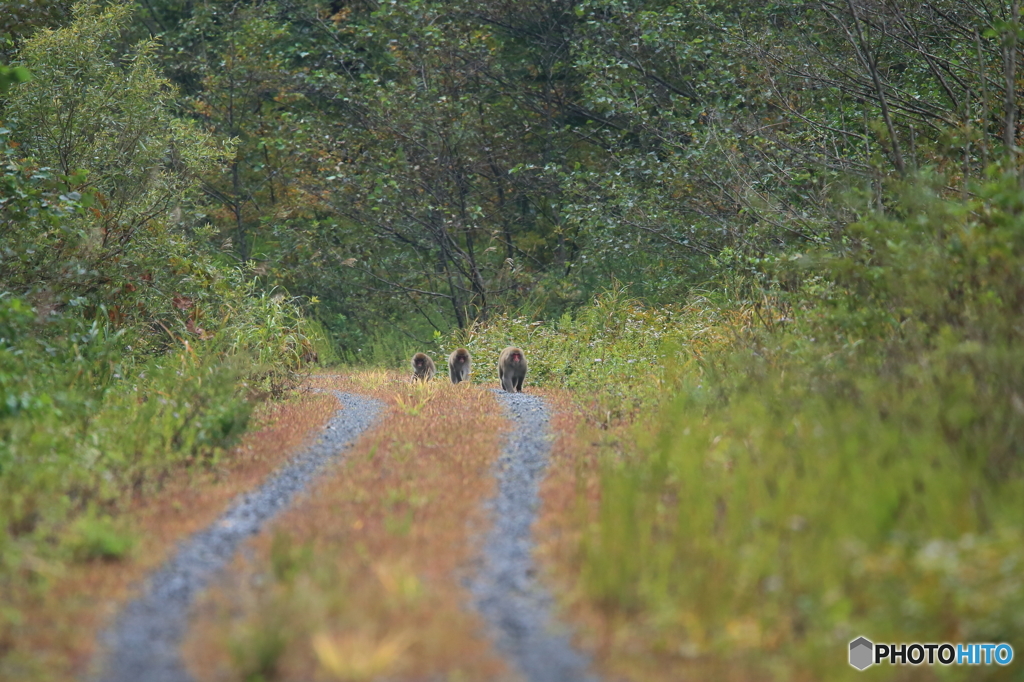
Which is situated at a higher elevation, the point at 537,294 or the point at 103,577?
the point at 103,577

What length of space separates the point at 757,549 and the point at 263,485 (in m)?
4.13

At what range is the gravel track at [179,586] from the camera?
4.16 m

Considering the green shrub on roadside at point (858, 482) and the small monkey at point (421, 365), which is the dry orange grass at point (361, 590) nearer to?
the green shrub on roadside at point (858, 482)

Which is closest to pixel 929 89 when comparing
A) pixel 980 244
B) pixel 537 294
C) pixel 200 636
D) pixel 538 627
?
pixel 980 244

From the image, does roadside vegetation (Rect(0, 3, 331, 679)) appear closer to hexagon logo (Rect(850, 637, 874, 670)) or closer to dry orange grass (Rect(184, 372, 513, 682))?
dry orange grass (Rect(184, 372, 513, 682))

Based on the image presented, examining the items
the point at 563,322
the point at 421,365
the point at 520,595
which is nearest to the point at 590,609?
the point at 520,595

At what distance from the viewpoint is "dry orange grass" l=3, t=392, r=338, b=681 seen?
430cm

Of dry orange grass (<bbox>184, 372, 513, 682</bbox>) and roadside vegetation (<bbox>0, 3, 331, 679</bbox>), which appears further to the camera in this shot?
roadside vegetation (<bbox>0, 3, 331, 679</bbox>)

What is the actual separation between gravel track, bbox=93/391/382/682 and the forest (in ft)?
0.44

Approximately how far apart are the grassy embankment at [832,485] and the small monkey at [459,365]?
20.9 feet

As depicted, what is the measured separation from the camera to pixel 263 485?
7.61m

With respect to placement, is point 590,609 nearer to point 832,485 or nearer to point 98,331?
point 832,485

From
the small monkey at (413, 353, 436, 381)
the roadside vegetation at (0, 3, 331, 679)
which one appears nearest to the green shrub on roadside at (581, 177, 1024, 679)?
the roadside vegetation at (0, 3, 331, 679)

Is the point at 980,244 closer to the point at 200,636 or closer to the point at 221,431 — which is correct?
the point at 200,636
